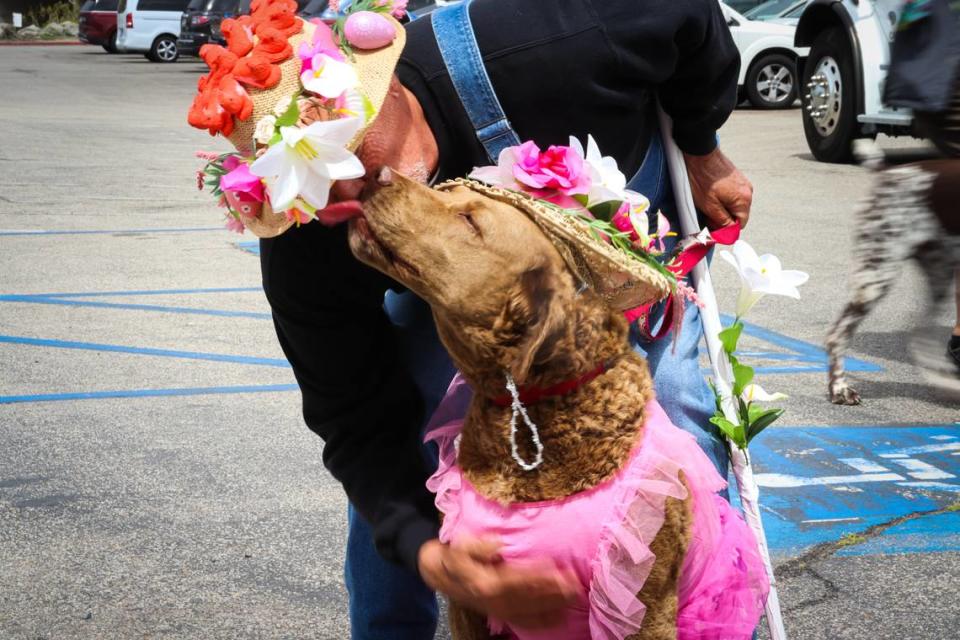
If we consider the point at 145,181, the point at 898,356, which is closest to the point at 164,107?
the point at 145,181

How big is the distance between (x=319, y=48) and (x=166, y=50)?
104ft

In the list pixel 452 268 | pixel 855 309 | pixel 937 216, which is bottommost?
pixel 452 268

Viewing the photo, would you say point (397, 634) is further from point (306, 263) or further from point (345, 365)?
point (306, 263)

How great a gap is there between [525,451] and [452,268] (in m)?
0.41

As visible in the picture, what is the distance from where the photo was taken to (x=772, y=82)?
56.3 feet

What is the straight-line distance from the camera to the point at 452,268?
85.0 inches

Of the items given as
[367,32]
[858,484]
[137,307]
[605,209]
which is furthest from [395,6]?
[137,307]

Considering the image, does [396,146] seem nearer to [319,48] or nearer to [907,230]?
[319,48]

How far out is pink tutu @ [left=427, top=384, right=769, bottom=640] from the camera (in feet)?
7.20

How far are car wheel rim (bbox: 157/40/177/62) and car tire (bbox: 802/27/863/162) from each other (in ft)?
77.6

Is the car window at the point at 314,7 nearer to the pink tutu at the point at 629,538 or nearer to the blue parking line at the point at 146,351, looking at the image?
the pink tutu at the point at 629,538

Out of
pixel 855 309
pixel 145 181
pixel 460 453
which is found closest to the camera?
pixel 855 309

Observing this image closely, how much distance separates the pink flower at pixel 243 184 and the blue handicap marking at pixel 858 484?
2507 mm

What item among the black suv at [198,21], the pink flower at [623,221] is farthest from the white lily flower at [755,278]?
the black suv at [198,21]
